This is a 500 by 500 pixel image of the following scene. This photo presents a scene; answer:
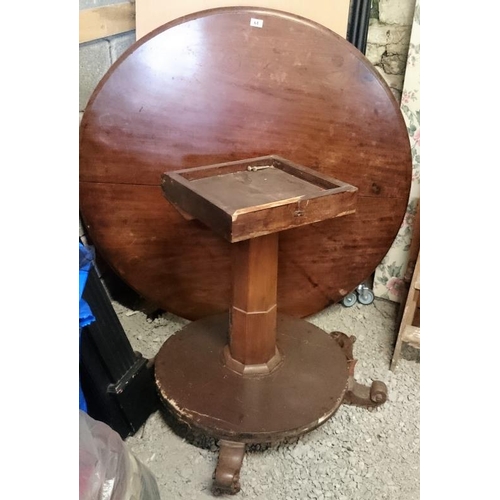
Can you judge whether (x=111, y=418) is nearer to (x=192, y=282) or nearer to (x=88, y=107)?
(x=192, y=282)

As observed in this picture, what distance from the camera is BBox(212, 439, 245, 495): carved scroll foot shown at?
116 cm

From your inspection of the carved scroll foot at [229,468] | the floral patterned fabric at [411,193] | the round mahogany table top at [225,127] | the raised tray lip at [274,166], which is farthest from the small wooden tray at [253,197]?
the floral patterned fabric at [411,193]

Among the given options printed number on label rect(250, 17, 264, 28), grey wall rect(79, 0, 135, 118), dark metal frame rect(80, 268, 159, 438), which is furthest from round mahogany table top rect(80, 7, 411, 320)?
dark metal frame rect(80, 268, 159, 438)

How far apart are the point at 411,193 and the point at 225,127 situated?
0.68 m

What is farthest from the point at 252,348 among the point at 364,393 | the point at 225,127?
the point at 225,127

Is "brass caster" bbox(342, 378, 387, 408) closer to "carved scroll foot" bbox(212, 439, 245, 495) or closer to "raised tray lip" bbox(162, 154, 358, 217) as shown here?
"carved scroll foot" bbox(212, 439, 245, 495)

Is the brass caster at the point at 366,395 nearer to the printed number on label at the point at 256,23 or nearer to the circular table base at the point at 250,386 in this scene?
the circular table base at the point at 250,386

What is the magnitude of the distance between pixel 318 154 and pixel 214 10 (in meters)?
0.45

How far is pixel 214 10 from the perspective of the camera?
1330 millimetres

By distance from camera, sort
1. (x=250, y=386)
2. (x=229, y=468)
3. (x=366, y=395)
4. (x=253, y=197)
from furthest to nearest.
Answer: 1. (x=366, y=395)
2. (x=250, y=386)
3. (x=229, y=468)
4. (x=253, y=197)

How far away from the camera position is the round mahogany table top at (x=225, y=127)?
4.36 ft

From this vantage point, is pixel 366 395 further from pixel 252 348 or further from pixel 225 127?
pixel 225 127

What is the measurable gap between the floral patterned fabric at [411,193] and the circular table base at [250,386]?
1.57ft

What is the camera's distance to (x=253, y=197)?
1.03 meters
